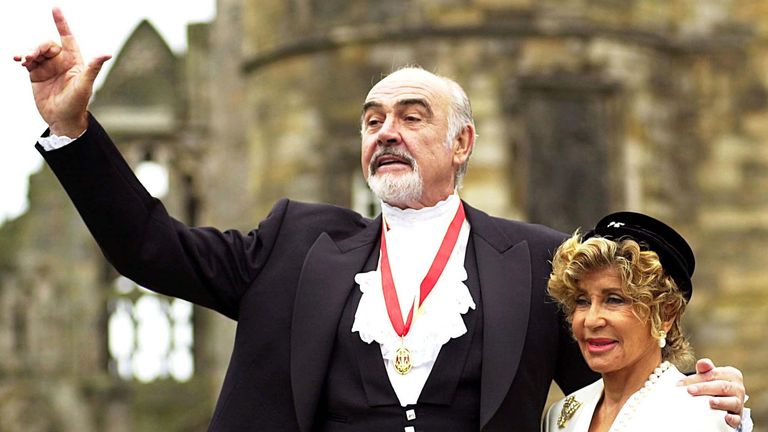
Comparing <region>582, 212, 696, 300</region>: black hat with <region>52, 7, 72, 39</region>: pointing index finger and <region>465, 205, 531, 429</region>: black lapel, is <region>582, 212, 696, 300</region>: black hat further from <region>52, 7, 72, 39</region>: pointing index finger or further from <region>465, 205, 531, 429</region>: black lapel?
<region>52, 7, 72, 39</region>: pointing index finger

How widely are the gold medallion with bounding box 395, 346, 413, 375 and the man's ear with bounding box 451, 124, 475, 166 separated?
64 cm

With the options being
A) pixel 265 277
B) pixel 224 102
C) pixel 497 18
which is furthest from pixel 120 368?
pixel 265 277

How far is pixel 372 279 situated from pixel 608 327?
84 centimetres

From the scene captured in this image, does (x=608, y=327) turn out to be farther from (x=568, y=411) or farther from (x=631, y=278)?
(x=568, y=411)

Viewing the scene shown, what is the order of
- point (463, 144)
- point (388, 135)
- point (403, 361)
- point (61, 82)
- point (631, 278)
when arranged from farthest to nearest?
point (463, 144)
point (388, 135)
point (403, 361)
point (61, 82)
point (631, 278)

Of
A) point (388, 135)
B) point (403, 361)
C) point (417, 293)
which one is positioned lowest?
point (403, 361)

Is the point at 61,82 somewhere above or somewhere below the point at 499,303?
above

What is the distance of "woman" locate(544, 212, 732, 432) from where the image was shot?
4.80 m

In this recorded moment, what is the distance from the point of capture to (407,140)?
531cm

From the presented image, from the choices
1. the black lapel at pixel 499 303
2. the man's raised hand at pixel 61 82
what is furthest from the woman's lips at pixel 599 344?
the man's raised hand at pixel 61 82

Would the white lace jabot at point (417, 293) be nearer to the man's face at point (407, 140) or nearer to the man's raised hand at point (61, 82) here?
the man's face at point (407, 140)

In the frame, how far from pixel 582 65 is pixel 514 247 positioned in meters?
8.95

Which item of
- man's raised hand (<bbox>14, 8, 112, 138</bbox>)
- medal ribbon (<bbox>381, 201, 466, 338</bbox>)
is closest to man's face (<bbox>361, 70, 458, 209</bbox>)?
medal ribbon (<bbox>381, 201, 466, 338</bbox>)

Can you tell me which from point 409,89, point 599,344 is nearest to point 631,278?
point 599,344
